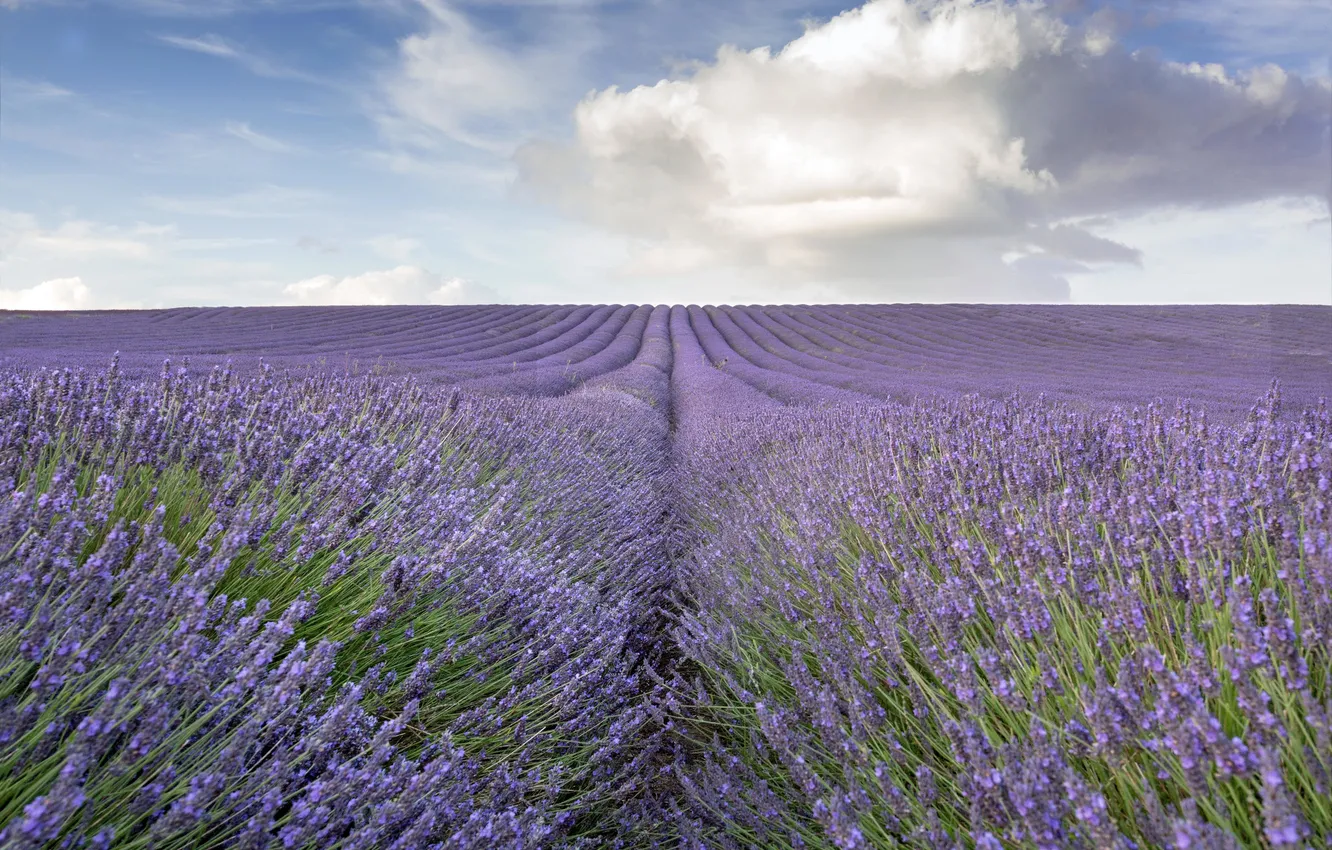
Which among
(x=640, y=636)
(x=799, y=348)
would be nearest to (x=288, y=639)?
(x=640, y=636)

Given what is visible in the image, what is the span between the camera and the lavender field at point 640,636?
44.8 inches

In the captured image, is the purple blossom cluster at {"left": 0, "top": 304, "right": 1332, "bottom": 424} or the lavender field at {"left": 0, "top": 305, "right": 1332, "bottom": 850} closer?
the lavender field at {"left": 0, "top": 305, "right": 1332, "bottom": 850}

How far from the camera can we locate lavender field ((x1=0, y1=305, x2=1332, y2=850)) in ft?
3.73

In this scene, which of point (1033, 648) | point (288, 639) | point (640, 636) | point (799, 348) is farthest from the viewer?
point (799, 348)

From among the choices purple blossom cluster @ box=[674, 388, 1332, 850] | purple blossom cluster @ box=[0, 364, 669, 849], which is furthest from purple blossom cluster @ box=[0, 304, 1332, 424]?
purple blossom cluster @ box=[674, 388, 1332, 850]

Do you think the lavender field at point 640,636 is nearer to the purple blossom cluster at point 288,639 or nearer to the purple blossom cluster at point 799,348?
the purple blossom cluster at point 288,639

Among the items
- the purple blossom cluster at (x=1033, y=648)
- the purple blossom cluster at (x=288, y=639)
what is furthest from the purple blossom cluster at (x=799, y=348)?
the purple blossom cluster at (x=1033, y=648)

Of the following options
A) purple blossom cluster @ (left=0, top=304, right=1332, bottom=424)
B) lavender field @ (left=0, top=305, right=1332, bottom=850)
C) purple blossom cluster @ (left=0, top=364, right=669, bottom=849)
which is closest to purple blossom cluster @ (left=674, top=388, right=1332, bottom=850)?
lavender field @ (left=0, top=305, right=1332, bottom=850)

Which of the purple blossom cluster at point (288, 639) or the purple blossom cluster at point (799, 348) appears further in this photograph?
the purple blossom cluster at point (799, 348)

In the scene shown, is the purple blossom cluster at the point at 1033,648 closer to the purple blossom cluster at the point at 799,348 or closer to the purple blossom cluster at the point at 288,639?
the purple blossom cluster at the point at 288,639

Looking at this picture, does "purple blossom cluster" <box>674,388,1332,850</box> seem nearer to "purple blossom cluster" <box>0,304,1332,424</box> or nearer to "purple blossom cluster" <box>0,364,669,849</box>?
"purple blossom cluster" <box>0,364,669,849</box>

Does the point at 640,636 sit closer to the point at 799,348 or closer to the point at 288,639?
the point at 288,639

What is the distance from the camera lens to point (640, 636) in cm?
316

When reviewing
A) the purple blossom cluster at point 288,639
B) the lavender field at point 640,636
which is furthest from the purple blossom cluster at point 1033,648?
the purple blossom cluster at point 288,639
